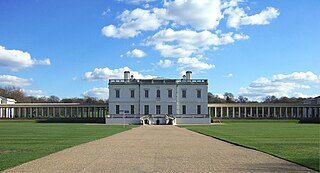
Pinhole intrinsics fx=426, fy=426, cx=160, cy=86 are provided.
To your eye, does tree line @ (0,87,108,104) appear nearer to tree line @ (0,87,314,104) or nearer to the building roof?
tree line @ (0,87,314,104)

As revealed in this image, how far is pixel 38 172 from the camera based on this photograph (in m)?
13.7

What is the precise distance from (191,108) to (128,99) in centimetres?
1422

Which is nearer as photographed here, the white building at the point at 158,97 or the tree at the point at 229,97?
the white building at the point at 158,97

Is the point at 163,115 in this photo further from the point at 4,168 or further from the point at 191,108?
the point at 4,168

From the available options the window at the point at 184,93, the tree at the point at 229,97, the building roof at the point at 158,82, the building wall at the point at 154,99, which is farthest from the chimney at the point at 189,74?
the tree at the point at 229,97

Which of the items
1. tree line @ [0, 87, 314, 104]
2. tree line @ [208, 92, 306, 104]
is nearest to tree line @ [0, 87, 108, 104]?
tree line @ [0, 87, 314, 104]

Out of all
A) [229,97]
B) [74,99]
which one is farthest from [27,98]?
[229,97]

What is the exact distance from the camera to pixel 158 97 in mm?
94938

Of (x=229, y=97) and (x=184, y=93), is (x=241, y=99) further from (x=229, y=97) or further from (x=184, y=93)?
(x=184, y=93)

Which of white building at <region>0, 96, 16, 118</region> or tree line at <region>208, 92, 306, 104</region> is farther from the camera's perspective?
tree line at <region>208, 92, 306, 104</region>

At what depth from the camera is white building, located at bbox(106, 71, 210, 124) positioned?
94.9m

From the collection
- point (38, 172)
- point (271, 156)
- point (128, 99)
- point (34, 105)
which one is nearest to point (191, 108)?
point (128, 99)

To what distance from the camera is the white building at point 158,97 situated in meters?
94.9

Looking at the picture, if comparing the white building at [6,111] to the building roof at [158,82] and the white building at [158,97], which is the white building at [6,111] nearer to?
the white building at [158,97]
